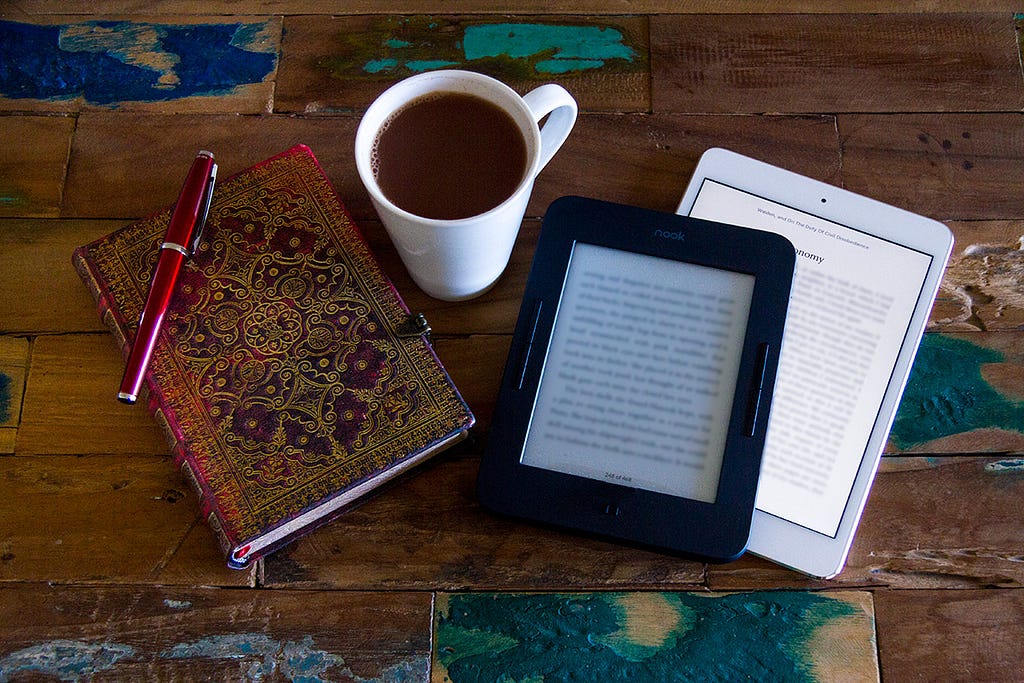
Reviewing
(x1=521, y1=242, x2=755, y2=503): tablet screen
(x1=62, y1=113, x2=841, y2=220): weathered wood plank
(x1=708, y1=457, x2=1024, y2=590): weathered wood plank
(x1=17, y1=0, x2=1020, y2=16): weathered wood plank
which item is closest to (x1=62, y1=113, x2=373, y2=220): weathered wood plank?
(x1=62, y1=113, x2=841, y2=220): weathered wood plank

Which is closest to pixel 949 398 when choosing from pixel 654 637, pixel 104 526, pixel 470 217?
pixel 654 637

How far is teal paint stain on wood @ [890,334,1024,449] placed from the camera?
2.01ft

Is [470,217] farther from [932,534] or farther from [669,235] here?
[932,534]

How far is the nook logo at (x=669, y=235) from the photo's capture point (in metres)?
0.56

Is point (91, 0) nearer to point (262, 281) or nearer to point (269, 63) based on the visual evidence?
point (269, 63)

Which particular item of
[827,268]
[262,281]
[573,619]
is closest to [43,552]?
[262,281]

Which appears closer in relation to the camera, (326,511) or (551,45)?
(326,511)

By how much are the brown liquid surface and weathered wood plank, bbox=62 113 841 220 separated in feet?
0.38

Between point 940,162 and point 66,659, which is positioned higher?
point 940,162

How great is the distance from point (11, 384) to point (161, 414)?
0.15 metres

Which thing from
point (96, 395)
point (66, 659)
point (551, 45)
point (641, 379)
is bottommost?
point (66, 659)

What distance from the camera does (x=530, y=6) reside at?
2.27ft

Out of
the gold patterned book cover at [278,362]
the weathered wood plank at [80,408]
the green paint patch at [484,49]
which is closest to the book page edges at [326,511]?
the gold patterned book cover at [278,362]

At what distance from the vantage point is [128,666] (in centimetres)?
56
